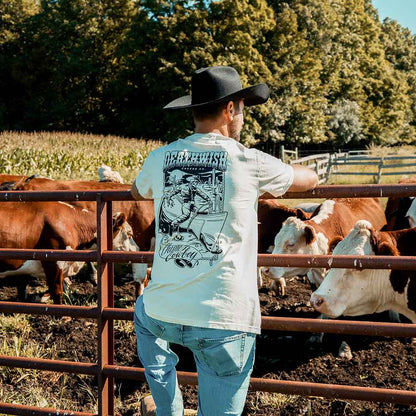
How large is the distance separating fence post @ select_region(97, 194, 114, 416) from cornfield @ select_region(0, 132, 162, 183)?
1240 cm

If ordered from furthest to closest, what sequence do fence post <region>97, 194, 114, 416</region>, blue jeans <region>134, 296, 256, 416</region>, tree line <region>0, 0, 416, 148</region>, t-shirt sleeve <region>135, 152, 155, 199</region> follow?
tree line <region>0, 0, 416, 148</region> → fence post <region>97, 194, 114, 416</region> → t-shirt sleeve <region>135, 152, 155, 199</region> → blue jeans <region>134, 296, 256, 416</region>

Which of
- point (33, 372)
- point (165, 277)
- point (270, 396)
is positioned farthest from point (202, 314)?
point (33, 372)

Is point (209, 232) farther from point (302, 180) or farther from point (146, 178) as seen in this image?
point (302, 180)

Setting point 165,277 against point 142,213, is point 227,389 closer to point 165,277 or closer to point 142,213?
point 165,277

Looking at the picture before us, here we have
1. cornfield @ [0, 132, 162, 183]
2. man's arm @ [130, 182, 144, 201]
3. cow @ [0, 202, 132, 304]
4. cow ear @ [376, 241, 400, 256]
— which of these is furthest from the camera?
cornfield @ [0, 132, 162, 183]

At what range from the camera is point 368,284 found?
4352 mm

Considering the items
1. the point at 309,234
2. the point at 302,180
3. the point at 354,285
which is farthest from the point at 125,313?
the point at 309,234

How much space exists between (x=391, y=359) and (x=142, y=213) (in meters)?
4.05

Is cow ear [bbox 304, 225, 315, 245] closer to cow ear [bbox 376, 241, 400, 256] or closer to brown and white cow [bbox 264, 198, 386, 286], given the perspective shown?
brown and white cow [bbox 264, 198, 386, 286]

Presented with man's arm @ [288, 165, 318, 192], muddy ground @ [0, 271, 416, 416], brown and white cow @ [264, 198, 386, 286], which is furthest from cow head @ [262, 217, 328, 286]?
man's arm @ [288, 165, 318, 192]

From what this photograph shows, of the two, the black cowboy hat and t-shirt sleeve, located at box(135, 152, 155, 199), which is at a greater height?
the black cowboy hat

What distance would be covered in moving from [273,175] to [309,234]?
3.98 m

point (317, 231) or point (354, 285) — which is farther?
point (317, 231)

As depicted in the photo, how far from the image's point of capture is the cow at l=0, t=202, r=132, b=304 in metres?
6.37
